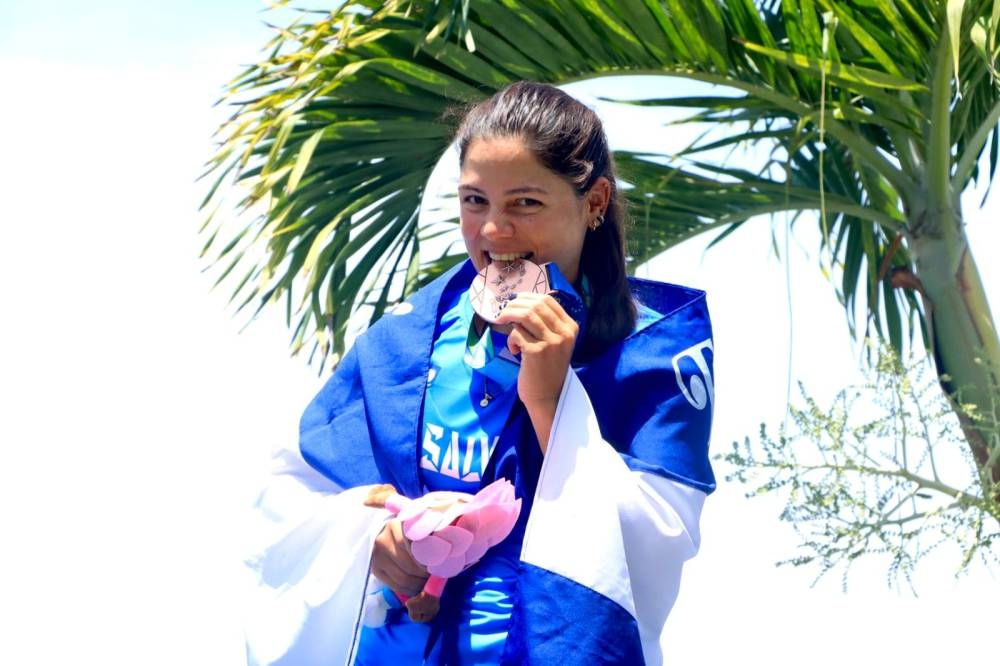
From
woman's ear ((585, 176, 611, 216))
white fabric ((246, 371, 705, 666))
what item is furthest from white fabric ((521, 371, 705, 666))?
woman's ear ((585, 176, 611, 216))

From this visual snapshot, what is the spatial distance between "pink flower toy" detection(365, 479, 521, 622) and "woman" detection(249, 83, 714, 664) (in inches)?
1.6

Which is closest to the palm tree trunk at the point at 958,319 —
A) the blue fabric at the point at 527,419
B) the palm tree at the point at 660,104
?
the palm tree at the point at 660,104

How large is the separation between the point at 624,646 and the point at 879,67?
2949mm

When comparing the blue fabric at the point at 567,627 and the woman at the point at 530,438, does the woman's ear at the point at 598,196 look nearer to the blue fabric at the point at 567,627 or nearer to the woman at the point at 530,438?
the woman at the point at 530,438

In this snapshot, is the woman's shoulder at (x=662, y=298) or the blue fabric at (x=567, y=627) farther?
the woman's shoulder at (x=662, y=298)

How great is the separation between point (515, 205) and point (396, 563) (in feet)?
1.92

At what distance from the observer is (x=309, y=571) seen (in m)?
2.10

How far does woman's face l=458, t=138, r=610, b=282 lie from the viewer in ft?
6.73

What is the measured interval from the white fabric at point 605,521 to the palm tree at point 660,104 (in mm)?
2267

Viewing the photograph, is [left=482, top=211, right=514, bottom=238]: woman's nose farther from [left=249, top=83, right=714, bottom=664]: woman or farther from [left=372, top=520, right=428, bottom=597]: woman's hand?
[left=372, top=520, right=428, bottom=597]: woman's hand

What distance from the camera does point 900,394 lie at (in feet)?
13.1

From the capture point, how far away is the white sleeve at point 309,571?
6.68 ft

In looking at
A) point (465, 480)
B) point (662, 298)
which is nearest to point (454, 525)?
point (465, 480)

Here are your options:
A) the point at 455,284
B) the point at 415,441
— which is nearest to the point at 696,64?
the point at 455,284
